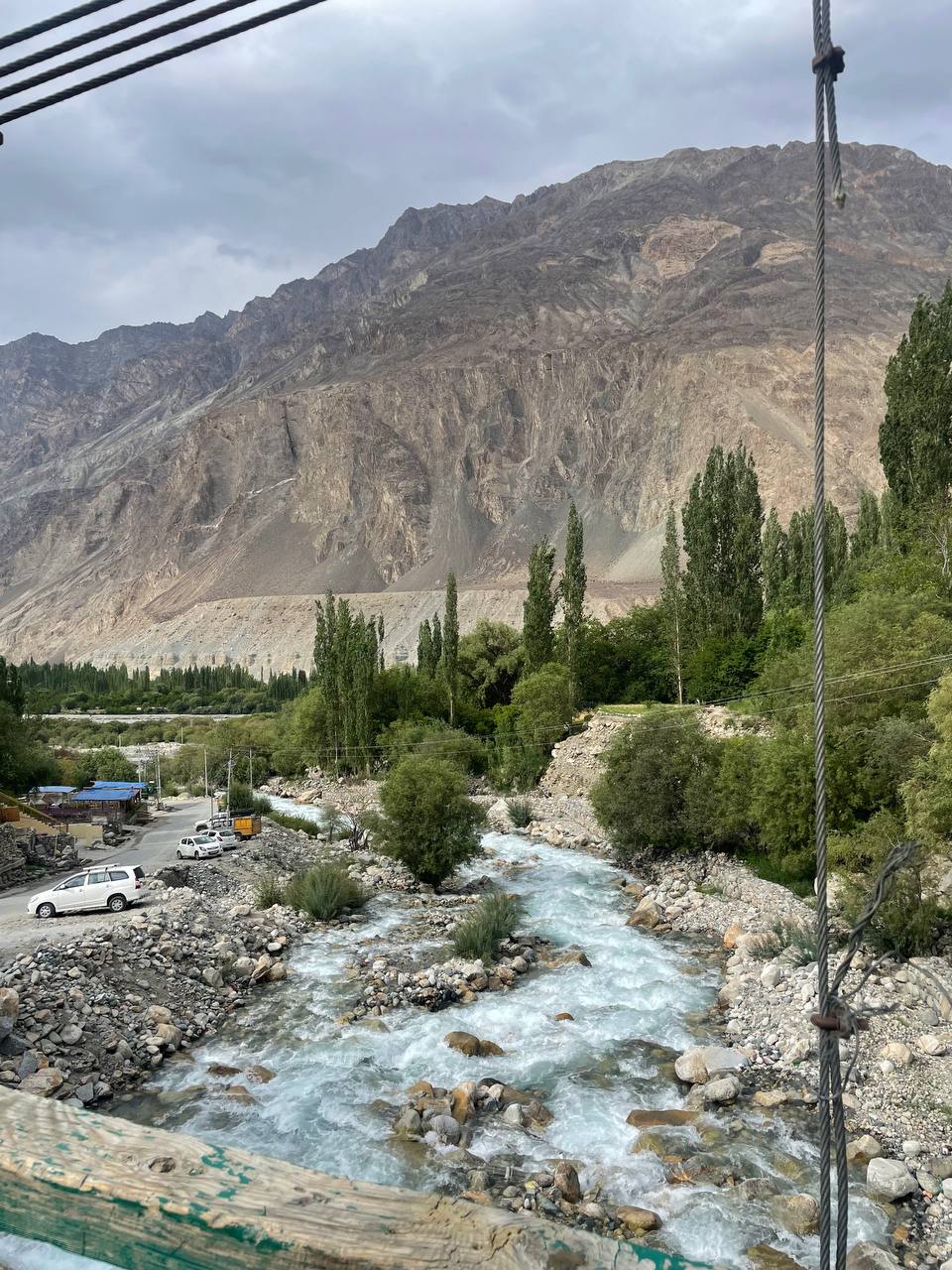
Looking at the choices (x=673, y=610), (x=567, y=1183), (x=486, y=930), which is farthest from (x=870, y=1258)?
(x=673, y=610)

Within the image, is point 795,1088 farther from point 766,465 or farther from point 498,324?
point 498,324

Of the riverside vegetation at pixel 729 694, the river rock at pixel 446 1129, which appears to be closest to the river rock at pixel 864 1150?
the riverside vegetation at pixel 729 694

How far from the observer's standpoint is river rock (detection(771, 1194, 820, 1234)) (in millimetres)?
8429

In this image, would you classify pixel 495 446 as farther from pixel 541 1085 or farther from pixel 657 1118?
pixel 657 1118

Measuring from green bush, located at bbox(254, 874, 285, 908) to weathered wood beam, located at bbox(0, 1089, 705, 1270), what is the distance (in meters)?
21.2

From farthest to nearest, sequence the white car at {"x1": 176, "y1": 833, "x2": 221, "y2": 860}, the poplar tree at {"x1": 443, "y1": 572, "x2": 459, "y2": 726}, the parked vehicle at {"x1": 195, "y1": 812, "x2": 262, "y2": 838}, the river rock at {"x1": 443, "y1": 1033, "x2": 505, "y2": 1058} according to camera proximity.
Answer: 1. the poplar tree at {"x1": 443, "y1": 572, "x2": 459, "y2": 726}
2. the parked vehicle at {"x1": 195, "y1": 812, "x2": 262, "y2": 838}
3. the white car at {"x1": 176, "y1": 833, "x2": 221, "y2": 860}
4. the river rock at {"x1": 443, "y1": 1033, "x2": 505, "y2": 1058}

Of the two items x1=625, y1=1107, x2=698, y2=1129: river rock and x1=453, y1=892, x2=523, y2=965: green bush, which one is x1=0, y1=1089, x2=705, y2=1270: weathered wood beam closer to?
x1=625, y1=1107, x2=698, y2=1129: river rock

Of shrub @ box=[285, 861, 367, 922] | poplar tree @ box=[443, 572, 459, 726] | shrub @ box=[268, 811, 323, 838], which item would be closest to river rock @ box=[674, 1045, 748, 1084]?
shrub @ box=[285, 861, 367, 922]

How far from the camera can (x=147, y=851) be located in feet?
104

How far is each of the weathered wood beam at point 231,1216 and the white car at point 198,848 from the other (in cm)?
2831

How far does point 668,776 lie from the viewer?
25.8 meters

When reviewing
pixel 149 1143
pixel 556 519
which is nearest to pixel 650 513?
pixel 556 519

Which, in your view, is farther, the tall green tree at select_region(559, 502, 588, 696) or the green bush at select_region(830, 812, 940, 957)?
the tall green tree at select_region(559, 502, 588, 696)

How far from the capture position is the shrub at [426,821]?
24438 millimetres
